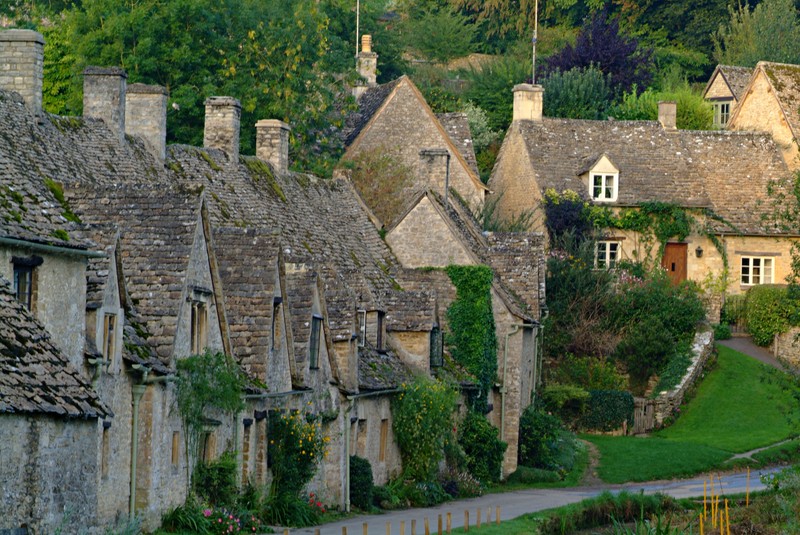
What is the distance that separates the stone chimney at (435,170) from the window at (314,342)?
1726 centimetres

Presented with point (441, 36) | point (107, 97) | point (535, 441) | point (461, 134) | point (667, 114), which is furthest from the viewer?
point (441, 36)

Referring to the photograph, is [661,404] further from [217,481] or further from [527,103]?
[217,481]

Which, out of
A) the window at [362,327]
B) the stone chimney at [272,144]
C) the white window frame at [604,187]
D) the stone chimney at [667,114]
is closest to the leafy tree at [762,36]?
the stone chimney at [667,114]

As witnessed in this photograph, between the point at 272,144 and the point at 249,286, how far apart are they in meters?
14.8

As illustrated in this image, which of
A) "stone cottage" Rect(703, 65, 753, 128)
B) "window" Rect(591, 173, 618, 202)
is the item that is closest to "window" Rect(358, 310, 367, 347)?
"window" Rect(591, 173, 618, 202)

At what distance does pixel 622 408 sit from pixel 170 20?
20964 mm

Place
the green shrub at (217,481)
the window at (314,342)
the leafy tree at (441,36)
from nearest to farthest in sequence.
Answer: the green shrub at (217,481) < the window at (314,342) < the leafy tree at (441,36)

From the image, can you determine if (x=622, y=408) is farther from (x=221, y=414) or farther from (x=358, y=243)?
(x=221, y=414)

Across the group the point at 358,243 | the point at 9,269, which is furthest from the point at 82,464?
the point at 358,243

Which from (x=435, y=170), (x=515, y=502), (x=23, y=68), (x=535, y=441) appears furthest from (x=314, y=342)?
(x=435, y=170)

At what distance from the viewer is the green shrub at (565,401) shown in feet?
192

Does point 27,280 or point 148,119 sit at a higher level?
point 148,119

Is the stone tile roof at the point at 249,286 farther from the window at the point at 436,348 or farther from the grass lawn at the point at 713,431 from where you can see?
the grass lawn at the point at 713,431

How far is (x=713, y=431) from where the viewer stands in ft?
188
